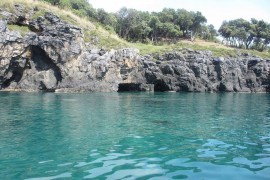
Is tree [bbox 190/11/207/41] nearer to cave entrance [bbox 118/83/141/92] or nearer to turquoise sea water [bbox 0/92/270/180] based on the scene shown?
cave entrance [bbox 118/83/141/92]

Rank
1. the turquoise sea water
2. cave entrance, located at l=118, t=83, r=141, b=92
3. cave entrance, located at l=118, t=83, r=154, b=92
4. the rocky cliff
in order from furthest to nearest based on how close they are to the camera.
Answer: cave entrance, located at l=118, t=83, r=141, b=92 < cave entrance, located at l=118, t=83, r=154, b=92 < the rocky cliff < the turquoise sea water

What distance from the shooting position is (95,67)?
55031 millimetres

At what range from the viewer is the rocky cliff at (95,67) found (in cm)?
4972

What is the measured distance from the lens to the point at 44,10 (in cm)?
5375

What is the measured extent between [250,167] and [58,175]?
21.7 feet

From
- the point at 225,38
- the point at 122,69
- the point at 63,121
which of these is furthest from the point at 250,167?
the point at 225,38

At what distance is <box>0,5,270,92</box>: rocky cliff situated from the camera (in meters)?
49.7

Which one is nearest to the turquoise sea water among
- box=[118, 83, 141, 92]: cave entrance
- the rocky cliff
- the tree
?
the rocky cliff

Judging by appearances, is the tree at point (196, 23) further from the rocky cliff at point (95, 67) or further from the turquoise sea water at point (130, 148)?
the turquoise sea water at point (130, 148)

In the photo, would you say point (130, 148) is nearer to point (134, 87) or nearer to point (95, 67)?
point (95, 67)

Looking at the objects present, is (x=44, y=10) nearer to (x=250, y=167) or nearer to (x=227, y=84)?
(x=227, y=84)

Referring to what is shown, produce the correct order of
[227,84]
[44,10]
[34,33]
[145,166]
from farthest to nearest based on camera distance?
[227,84] < [44,10] < [34,33] < [145,166]

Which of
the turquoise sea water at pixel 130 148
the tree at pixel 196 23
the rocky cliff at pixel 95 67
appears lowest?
the turquoise sea water at pixel 130 148

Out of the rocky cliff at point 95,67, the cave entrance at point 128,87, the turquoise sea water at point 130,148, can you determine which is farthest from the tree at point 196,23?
the turquoise sea water at point 130,148
